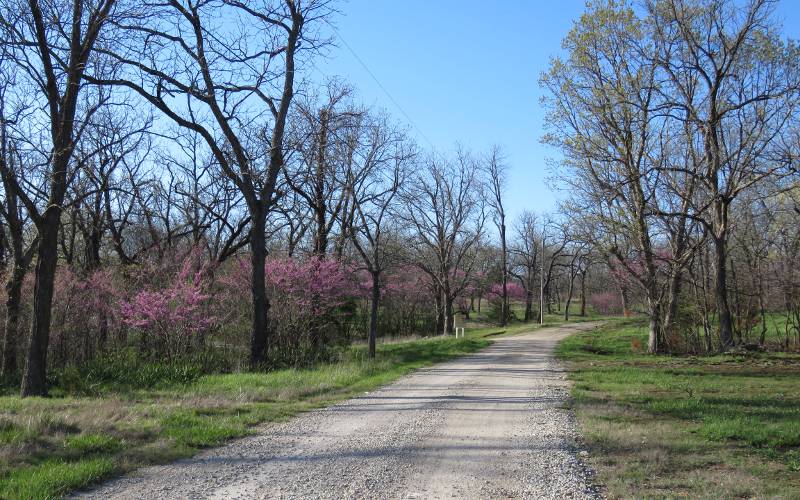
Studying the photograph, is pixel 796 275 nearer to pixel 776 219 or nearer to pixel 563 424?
pixel 776 219

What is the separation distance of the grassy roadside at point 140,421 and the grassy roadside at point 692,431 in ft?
15.0

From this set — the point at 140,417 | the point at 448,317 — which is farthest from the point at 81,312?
the point at 448,317

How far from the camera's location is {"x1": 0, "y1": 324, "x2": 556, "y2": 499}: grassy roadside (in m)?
5.41

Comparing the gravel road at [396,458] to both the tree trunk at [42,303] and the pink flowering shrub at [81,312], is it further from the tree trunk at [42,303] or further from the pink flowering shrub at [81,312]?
the pink flowering shrub at [81,312]

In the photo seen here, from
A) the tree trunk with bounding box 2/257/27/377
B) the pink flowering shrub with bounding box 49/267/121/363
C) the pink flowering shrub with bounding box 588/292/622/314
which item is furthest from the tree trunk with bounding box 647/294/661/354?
the pink flowering shrub with bounding box 588/292/622/314

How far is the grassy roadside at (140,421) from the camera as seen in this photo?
5.41 m

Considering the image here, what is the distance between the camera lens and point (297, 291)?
20.8 meters

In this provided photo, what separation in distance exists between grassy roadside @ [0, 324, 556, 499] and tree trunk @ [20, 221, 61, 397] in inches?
36.2

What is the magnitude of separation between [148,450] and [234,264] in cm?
1779

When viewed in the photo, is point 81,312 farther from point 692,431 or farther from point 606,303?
point 606,303

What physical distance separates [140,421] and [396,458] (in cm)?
392

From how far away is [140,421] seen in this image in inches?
311

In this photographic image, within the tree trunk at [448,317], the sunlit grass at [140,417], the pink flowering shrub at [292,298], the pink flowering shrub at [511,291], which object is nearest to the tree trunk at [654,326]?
the sunlit grass at [140,417]

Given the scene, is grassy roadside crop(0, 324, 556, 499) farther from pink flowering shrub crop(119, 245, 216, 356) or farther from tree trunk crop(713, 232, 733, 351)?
tree trunk crop(713, 232, 733, 351)
